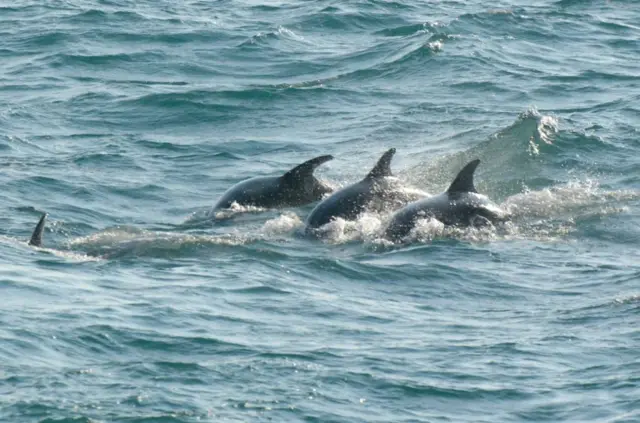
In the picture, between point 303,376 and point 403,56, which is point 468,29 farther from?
point 303,376

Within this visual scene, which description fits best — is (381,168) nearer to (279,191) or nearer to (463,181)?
(463,181)

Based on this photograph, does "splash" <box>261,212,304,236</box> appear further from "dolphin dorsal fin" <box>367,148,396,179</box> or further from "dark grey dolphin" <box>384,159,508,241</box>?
"dark grey dolphin" <box>384,159,508,241</box>

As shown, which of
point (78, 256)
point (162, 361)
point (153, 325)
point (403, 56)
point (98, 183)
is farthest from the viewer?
point (403, 56)

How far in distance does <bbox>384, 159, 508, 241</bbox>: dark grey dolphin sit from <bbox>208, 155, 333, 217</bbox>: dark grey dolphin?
204 cm

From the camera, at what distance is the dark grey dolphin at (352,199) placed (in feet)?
55.8

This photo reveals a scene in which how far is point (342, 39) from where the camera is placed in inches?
1232

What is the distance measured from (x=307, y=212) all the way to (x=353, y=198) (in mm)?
1105

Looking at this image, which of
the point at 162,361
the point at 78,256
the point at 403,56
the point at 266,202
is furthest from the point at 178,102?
the point at 162,361

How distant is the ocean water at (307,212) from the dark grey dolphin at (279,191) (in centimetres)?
36

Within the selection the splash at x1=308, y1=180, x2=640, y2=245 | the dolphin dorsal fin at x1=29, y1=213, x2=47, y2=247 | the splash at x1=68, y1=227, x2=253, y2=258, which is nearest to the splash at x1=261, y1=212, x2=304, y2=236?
the splash at x1=308, y1=180, x2=640, y2=245

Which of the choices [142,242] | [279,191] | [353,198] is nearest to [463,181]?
[353,198]

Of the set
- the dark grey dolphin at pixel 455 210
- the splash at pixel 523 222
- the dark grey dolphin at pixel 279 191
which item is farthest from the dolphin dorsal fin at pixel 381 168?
the dark grey dolphin at pixel 279 191

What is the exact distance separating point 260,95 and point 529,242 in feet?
34.3

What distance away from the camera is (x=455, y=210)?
16688mm
